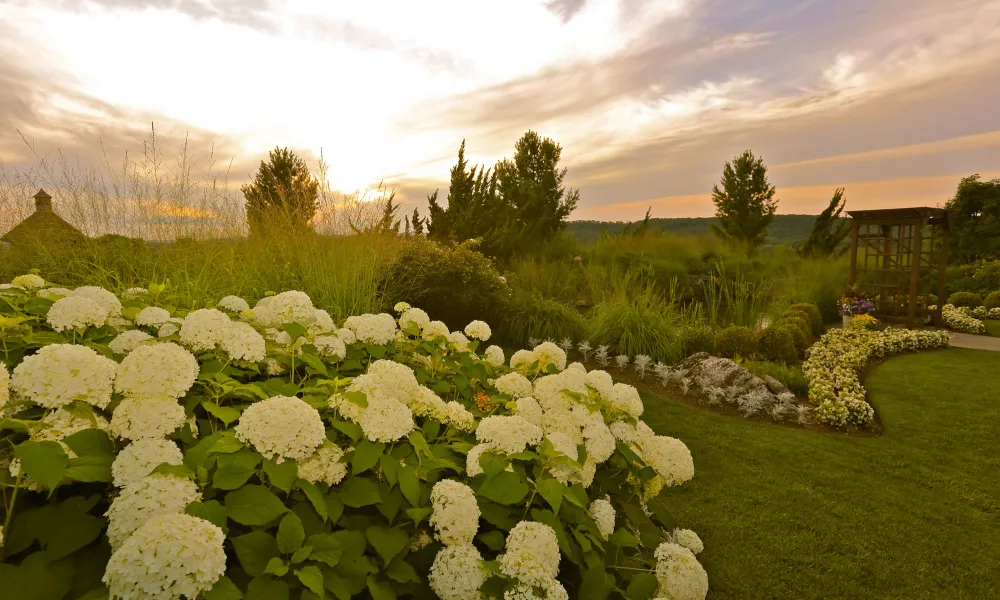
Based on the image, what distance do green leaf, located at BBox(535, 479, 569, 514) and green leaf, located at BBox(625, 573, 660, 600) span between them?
1.23 feet

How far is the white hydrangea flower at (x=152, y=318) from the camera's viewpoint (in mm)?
1747

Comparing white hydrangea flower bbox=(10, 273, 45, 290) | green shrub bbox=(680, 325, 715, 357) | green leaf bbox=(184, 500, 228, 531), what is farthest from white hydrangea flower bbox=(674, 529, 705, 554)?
green shrub bbox=(680, 325, 715, 357)

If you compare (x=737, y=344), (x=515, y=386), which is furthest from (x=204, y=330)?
(x=737, y=344)

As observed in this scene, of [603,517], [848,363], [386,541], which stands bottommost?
[848,363]

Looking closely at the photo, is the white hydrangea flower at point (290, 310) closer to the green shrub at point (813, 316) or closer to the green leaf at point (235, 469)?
the green leaf at point (235, 469)

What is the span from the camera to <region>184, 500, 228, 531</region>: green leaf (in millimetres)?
994

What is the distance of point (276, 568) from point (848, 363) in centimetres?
756

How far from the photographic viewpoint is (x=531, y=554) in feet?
3.95

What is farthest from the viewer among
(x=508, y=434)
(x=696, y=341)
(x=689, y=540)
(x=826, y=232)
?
(x=826, y=232)

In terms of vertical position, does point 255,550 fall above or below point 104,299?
below

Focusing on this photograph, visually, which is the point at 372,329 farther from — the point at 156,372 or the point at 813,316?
the point at 813,316

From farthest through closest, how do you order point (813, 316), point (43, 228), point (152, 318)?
point (813, 316) < point (43, 228) < point (152, 318)

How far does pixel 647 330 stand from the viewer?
6.86 m

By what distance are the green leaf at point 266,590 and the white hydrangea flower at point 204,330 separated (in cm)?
80
